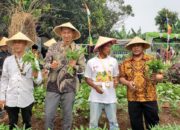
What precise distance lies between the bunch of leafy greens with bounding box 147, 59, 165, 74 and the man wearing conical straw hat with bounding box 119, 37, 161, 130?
12cm

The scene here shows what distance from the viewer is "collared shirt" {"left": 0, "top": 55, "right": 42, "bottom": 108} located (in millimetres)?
5559

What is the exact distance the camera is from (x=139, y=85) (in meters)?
5.86

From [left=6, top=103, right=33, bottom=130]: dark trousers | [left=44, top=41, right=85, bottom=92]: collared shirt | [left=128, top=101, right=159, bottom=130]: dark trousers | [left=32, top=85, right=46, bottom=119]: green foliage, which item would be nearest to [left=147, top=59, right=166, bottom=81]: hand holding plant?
[left=128, top=101, right=159, bottom=130]: dark trousers

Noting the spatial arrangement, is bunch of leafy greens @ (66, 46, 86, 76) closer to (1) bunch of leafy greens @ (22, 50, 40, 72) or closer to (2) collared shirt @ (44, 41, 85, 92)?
(2) collared shirt @ (44, 41, 85, 92)

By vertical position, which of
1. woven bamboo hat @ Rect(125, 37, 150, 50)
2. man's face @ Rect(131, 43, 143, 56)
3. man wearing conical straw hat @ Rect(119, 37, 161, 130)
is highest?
woven bamboo hat @ Rect(125, 37, 150, 50)

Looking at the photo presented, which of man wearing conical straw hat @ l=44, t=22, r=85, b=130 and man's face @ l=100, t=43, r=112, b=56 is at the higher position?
man's face @ l=100, t=43, r=112, b=56

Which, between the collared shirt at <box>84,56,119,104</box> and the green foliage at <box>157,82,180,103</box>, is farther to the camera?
the green foliage at <box>157,82,180,103</box>

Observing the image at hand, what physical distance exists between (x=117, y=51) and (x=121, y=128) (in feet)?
36.7

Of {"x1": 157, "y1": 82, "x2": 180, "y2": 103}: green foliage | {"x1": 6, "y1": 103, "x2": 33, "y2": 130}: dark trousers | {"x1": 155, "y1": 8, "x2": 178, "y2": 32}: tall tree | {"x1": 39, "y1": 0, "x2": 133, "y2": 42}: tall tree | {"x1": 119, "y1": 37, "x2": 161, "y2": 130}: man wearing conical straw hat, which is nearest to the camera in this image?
{"x1": 6, "y1": 103, "x2": 33, "y2": 130}: dark trousers

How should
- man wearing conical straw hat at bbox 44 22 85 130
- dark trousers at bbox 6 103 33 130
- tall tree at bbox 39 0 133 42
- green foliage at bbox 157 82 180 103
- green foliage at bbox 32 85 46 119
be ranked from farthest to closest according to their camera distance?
tall tree at bbox 39 0 133 42 → green foliage at bbox 157 82 180 103 → green foliage at bbox 32 85 46 119 → man wearing conical straw hat at bbox 44 22 85 130 → dark trousers at bbox 6 103 33 130

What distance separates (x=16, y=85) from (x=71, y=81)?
736 mm

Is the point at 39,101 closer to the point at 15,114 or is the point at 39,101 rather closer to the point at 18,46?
the point at 15,114

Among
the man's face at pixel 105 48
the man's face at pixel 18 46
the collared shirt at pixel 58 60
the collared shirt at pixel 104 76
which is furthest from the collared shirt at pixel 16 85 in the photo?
the man's face at pixel 105 48

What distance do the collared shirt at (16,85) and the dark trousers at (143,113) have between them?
1.36 meters
